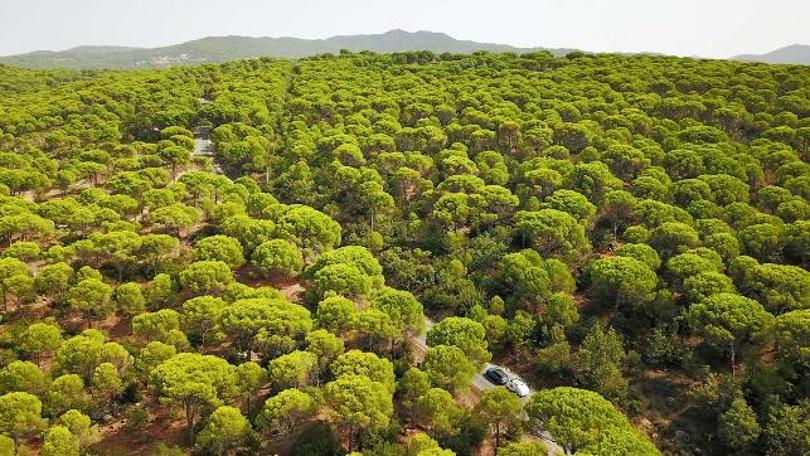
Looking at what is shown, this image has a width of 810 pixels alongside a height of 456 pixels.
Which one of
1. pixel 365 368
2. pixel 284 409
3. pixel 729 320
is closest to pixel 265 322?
pixel 284 409

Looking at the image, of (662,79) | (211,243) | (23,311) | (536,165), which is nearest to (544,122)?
(536,165)

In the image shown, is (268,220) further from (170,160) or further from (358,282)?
(170,160)

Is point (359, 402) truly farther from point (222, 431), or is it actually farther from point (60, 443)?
point (60, 443)

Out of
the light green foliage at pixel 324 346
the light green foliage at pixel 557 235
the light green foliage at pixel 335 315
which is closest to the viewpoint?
the light green foliage at pixel 324 346

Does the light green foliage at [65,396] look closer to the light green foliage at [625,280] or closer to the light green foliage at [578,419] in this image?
the light green foliage at [578,419]

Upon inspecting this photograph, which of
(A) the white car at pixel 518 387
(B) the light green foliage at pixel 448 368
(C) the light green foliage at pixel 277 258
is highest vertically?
(C) the light green foliage at pixel 277 258

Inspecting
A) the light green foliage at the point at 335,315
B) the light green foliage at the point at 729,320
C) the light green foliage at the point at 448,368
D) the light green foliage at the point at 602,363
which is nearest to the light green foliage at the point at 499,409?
the light green foliage at the point at 448,368

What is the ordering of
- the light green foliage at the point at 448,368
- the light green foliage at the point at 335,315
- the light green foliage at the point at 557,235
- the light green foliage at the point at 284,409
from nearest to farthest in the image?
1. the light green foliage at the point at 284,409
2. the light green foliage at the point at 448,368
3. the light green foliage at the point at 335,315
4. the light green foliage at the point at 557,235

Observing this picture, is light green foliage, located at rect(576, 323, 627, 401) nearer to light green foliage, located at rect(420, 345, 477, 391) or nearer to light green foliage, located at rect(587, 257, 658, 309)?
light green foliage, located at rect(587, 257, 658, 309)
